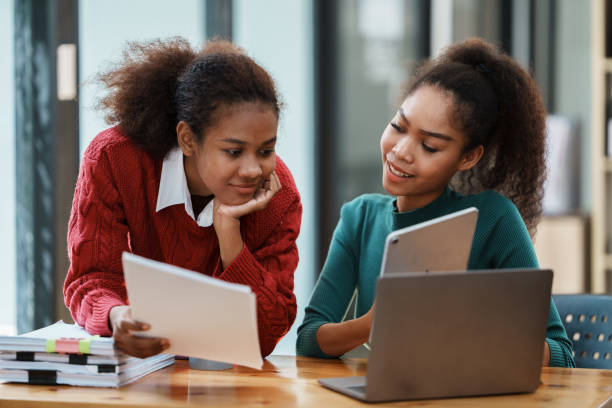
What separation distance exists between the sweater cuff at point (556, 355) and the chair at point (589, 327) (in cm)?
18

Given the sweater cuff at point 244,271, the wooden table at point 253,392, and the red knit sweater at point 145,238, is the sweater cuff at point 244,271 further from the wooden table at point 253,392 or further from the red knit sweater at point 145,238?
the wooden table at point 253,392

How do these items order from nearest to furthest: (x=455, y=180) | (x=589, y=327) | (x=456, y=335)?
(x=456, y=335), (x=589, y=327), (x=455, y=180)

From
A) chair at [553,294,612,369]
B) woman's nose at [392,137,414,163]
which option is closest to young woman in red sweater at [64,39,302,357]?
woman's nose at [392,137,414,163]

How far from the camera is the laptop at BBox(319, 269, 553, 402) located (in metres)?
1.16

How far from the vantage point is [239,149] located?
4.78 feet

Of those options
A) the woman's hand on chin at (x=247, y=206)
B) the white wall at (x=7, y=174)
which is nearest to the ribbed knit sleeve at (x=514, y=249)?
the woman's hand on chin at (x=247, y=206)

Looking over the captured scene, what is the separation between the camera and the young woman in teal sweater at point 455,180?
1.61 m

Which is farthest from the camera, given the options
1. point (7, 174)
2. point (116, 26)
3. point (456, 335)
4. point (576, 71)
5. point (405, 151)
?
point (576, 71)

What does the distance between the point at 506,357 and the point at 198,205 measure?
73cm

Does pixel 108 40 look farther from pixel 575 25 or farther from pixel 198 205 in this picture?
pixel 575 25

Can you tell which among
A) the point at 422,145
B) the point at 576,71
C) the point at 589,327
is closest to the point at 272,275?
the point at 422,145

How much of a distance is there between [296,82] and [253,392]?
8.28ft

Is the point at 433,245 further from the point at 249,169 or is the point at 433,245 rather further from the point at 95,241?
the point at 95,241

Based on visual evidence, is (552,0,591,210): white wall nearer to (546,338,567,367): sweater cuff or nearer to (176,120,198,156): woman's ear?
(546,338,567,367): sweater cuff
